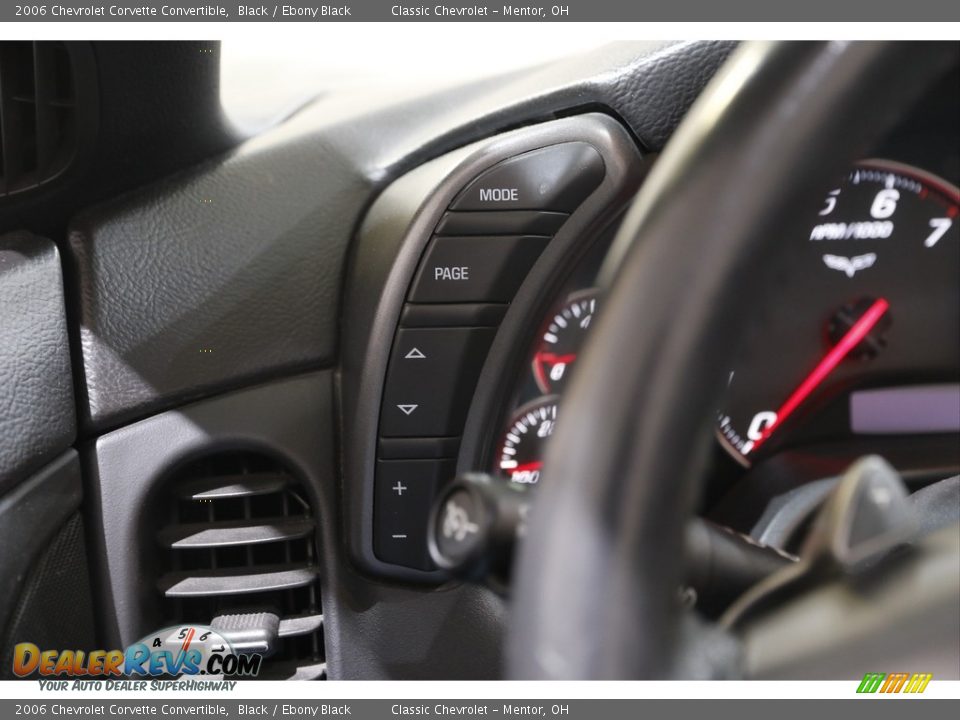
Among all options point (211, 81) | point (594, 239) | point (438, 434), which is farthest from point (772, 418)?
point (211, 81)

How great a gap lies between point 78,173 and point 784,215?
85 centimetres

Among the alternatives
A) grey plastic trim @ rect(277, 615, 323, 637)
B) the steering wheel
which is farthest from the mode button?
the steering wheel

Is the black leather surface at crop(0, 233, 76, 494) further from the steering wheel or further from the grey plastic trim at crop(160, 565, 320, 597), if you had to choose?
the steering wheel

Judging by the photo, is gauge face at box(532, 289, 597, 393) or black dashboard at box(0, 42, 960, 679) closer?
black dashboard at box(0, 42, 960, 679)

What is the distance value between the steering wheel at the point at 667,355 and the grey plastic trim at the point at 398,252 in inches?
24.4

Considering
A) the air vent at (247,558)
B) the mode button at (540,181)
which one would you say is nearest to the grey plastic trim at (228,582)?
the air vent at (247,558)

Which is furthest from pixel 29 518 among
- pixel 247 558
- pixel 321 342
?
pixel 321 342

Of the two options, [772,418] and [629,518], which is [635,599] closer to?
[629,518]

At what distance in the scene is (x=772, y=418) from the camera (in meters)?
1.37

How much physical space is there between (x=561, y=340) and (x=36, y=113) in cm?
65

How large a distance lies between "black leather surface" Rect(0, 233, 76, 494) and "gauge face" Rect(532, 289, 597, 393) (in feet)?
1.78

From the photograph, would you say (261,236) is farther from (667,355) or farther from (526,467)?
(667,355)

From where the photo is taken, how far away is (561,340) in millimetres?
1231

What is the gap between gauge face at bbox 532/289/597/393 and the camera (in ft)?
3.99
